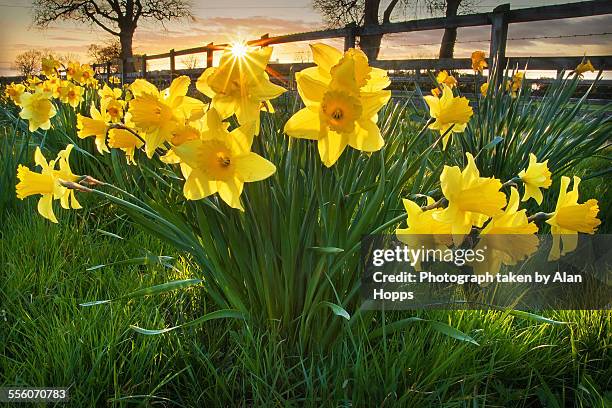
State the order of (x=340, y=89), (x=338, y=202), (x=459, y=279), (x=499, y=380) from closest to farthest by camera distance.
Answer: (x=340, y=89), (x=338, y=202), (x=499, y=380), (x=459, y=279)

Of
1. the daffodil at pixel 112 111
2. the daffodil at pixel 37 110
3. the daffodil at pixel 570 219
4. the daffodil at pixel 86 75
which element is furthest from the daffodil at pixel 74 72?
the daffodil at pixel 570 219

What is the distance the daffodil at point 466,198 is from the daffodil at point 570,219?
0.68 ft

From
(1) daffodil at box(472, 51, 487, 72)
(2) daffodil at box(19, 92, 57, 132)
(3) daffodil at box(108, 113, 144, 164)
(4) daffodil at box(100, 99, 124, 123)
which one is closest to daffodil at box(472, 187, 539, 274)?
(3) daffodil at box(108, 113, 144, 164)

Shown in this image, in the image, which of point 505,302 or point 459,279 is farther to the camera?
point 505,302

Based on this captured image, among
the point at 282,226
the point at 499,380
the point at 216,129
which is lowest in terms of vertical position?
the point at 499,380

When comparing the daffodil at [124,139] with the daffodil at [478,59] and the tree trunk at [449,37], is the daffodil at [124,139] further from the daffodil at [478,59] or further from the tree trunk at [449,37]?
the tree trunk at [449,37]

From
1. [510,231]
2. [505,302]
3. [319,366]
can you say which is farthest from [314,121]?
[505,302]

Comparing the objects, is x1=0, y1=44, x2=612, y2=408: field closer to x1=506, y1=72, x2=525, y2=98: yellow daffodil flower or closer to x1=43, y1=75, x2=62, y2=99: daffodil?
x1=506, y1=72, x2=525, y2=98: yellow daffodil flower

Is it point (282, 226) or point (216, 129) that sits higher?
point (216, 129)

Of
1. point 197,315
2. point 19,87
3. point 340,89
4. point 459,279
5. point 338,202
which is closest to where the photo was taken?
point 340,89

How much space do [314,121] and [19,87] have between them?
154 inches

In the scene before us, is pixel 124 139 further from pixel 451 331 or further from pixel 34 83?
pixel 34 83

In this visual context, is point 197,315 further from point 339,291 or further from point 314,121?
point 314,121

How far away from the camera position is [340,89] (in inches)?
35.8
